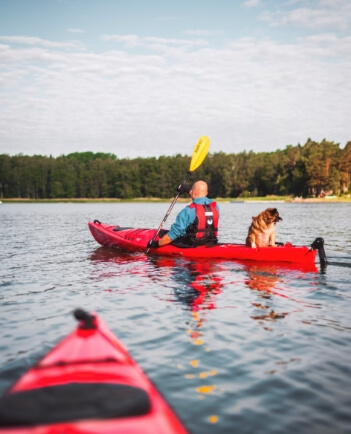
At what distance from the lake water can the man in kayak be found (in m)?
0.52

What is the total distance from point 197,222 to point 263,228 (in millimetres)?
1428

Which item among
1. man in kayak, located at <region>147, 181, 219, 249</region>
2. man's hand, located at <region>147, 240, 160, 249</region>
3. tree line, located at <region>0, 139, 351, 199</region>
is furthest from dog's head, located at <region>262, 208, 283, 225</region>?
tree line, located at <region>0, 139, 351, 199</region>

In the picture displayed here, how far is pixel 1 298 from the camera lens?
23.4 feet

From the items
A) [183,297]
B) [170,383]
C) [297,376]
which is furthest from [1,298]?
[297,376]

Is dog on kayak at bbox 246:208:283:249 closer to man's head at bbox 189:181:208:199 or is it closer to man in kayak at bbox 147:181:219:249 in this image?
man in kayak at bbox 147:181:219:249

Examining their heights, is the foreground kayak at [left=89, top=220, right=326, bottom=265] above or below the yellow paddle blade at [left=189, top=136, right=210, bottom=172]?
below

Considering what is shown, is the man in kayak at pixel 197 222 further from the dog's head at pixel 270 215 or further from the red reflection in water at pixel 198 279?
the dog's head at pixel 270 215

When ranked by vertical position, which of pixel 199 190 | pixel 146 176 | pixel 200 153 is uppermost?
pixel 146 176

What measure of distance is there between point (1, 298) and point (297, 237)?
39.2 feet

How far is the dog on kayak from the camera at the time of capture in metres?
9.17

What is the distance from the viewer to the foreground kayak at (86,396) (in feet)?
7.30

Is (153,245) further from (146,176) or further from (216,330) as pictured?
(146,176)

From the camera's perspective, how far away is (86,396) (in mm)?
2459

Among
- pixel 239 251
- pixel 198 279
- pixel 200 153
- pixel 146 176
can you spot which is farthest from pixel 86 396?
pixel 146 176
